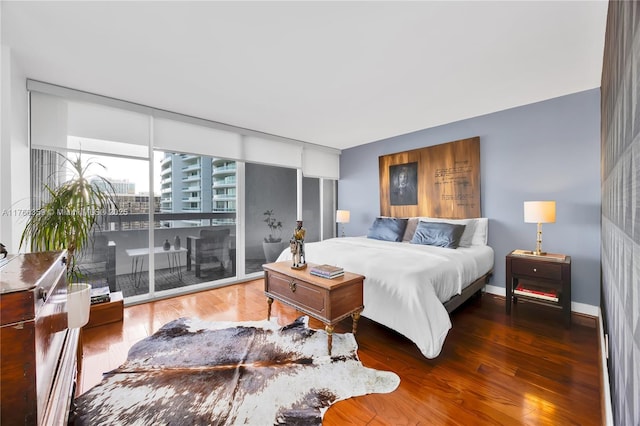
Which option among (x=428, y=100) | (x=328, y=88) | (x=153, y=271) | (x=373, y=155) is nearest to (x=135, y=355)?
(x=153, y=271)

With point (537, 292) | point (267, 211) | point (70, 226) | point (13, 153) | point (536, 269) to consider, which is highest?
point (13, 153)

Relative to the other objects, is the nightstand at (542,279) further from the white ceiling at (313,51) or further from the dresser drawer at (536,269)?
the white ceiling at (313,51)

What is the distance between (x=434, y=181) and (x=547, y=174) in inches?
52.3

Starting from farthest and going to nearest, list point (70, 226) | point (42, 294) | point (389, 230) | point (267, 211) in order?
point (267, 211) < point (389, 230) < point (70, 226) < point (42, 294)

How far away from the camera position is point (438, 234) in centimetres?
345

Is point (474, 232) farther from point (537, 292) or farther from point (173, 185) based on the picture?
point (173, 185)

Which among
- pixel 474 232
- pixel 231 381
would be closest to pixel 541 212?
pixel 474 232

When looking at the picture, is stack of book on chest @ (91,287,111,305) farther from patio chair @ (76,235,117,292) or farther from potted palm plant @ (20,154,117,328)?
potted palm plant @ (20,154,117,328)

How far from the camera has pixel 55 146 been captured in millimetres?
2760

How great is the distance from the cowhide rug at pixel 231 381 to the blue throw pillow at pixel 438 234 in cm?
175

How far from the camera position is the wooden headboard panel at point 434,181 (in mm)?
3729

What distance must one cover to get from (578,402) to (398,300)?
1176 mm

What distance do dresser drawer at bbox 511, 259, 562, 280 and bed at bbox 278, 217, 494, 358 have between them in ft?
1.13

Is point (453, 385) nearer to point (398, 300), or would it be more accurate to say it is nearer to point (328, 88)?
point (398, 300)
